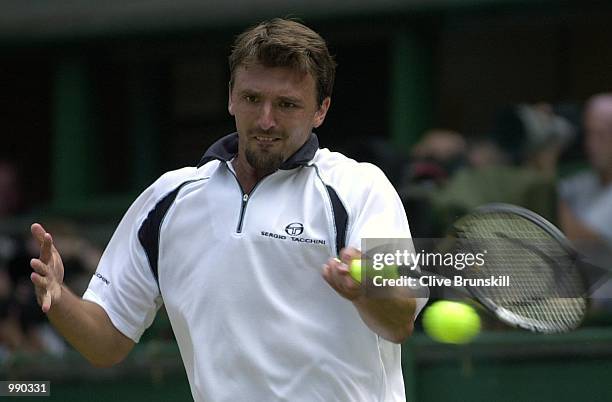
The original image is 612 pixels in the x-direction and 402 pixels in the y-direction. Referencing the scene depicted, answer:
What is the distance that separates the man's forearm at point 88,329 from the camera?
366 cm

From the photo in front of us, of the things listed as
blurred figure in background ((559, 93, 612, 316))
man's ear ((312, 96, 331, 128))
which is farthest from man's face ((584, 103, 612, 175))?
man's ear ((312, 96, 331, 128))

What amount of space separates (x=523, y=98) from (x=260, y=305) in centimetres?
508

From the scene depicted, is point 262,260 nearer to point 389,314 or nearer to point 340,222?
point 340,222

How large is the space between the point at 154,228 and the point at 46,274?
1.22 ft

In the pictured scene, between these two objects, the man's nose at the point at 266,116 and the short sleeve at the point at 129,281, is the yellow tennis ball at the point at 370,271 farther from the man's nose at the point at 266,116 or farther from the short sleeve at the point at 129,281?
the short sleeve at the point at 129,281

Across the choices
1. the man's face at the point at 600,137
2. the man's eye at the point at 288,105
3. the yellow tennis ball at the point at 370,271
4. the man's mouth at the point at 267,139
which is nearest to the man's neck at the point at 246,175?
the man's mouth at the point at 267,139

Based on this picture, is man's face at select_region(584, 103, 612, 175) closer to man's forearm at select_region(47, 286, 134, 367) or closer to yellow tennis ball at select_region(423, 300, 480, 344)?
yellow tennis ball at select_region(423, 300, 480, 344)

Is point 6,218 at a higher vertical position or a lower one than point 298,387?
lower

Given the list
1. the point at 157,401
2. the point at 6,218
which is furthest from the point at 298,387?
the point at 6,218

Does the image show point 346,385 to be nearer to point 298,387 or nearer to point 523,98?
point 298,387

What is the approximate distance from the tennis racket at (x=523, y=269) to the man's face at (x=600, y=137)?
8.39 ft

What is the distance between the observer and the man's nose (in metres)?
3.60

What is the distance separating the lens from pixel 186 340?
12.0 ft

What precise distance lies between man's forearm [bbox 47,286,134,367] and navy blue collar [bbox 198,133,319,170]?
57cm
